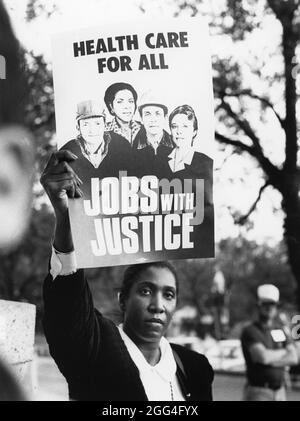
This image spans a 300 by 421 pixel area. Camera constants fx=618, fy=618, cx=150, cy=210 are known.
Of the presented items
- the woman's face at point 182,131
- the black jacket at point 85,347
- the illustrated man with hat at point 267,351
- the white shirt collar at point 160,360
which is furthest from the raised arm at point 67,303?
the illustrated man with hat at point 267,351

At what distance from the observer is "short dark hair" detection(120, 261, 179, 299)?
8.54 feet

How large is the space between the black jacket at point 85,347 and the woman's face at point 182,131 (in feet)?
2.23

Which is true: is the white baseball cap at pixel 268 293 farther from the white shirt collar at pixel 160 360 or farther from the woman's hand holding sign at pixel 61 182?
the woman's hand holding sign at pixel 61 182

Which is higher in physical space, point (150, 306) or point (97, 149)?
point (97, 149)

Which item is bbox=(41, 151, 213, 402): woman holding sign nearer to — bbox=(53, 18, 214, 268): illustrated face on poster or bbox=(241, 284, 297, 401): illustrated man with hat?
bbox=(53, 18, 214, 268): illustrated face on poster

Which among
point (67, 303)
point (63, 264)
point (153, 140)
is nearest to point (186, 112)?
point (153, 140)

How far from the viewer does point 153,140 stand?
8.52 ft

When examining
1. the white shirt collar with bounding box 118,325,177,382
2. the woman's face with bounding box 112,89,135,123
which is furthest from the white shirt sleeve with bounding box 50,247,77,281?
the woman's face with bounding box 112,89,135,123

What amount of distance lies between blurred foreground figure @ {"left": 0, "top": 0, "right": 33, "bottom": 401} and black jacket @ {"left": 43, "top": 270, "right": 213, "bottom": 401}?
1.02ft

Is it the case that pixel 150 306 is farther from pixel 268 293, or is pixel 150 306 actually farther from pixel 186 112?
pixel 186 112

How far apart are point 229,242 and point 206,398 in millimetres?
668

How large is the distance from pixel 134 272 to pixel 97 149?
0.54m

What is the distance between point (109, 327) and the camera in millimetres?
2611
